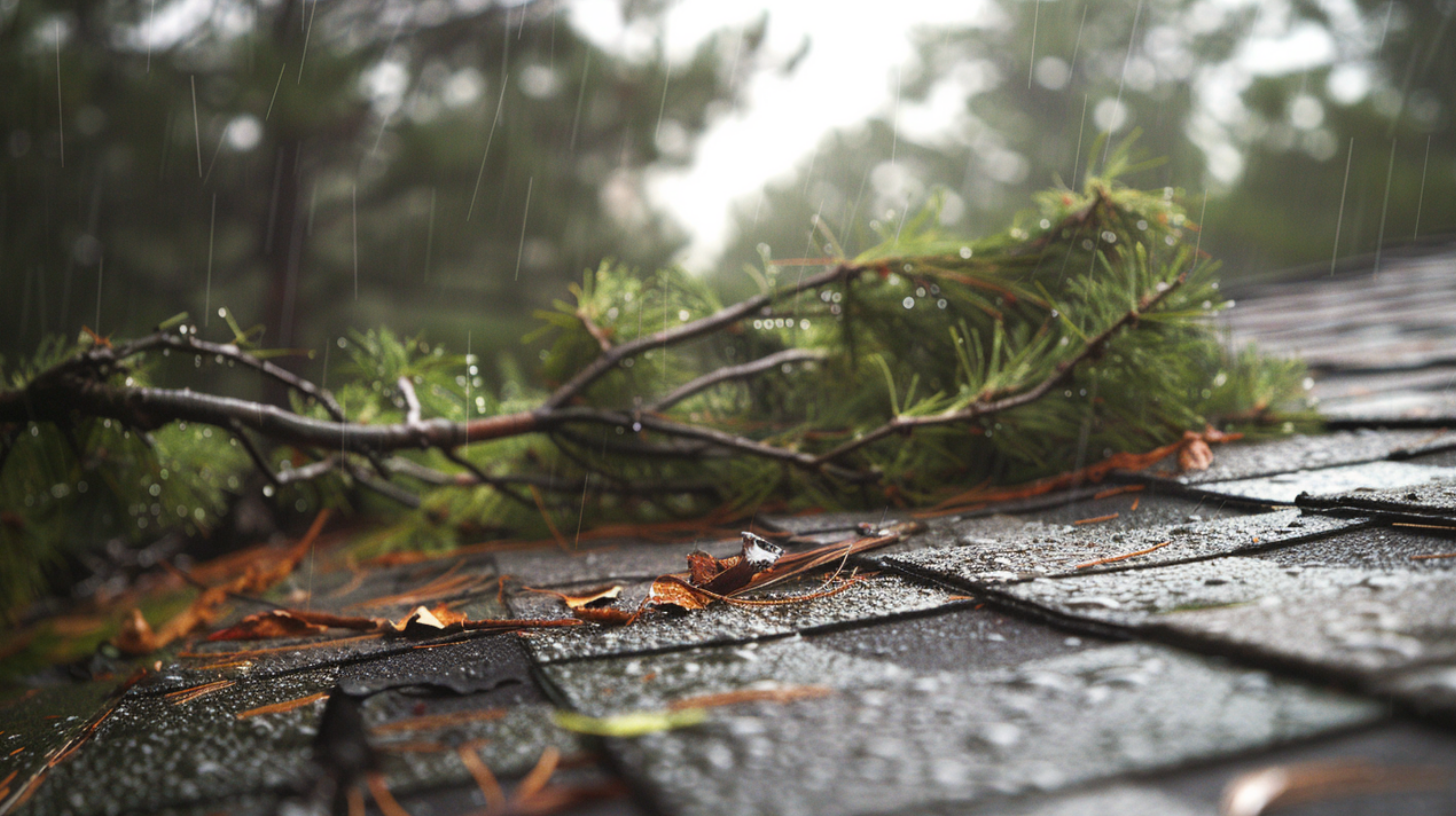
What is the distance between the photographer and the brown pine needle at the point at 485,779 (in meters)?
0.56

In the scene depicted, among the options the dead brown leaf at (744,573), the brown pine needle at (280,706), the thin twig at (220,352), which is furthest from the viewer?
the thin twig at (220,352)

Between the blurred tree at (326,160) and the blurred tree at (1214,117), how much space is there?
5057mm

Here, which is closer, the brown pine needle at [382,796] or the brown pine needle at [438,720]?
the brown pine needle at [382,796]

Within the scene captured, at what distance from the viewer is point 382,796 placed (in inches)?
22.7

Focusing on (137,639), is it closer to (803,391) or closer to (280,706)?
(280,706)

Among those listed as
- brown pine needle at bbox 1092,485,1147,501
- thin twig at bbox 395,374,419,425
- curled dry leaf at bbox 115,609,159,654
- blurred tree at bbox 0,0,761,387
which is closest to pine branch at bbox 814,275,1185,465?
brown pine needle at bbox 1092,485,1147,501

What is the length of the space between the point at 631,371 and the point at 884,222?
0.72 m

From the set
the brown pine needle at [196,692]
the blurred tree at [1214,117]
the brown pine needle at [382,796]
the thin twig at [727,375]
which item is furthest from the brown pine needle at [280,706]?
the blurred tree at [1214,117]

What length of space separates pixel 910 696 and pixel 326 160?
6828mm

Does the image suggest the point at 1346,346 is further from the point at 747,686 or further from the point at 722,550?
the point at 747,686

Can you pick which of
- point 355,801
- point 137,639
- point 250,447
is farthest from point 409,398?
point 355,801

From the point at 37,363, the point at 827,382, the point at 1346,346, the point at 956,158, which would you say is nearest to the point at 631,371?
the point at 827,382

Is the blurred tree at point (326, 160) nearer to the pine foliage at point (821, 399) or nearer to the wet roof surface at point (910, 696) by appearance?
the pine foliage at point (821, 399)

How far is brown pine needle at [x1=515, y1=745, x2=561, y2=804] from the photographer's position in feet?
1.84
